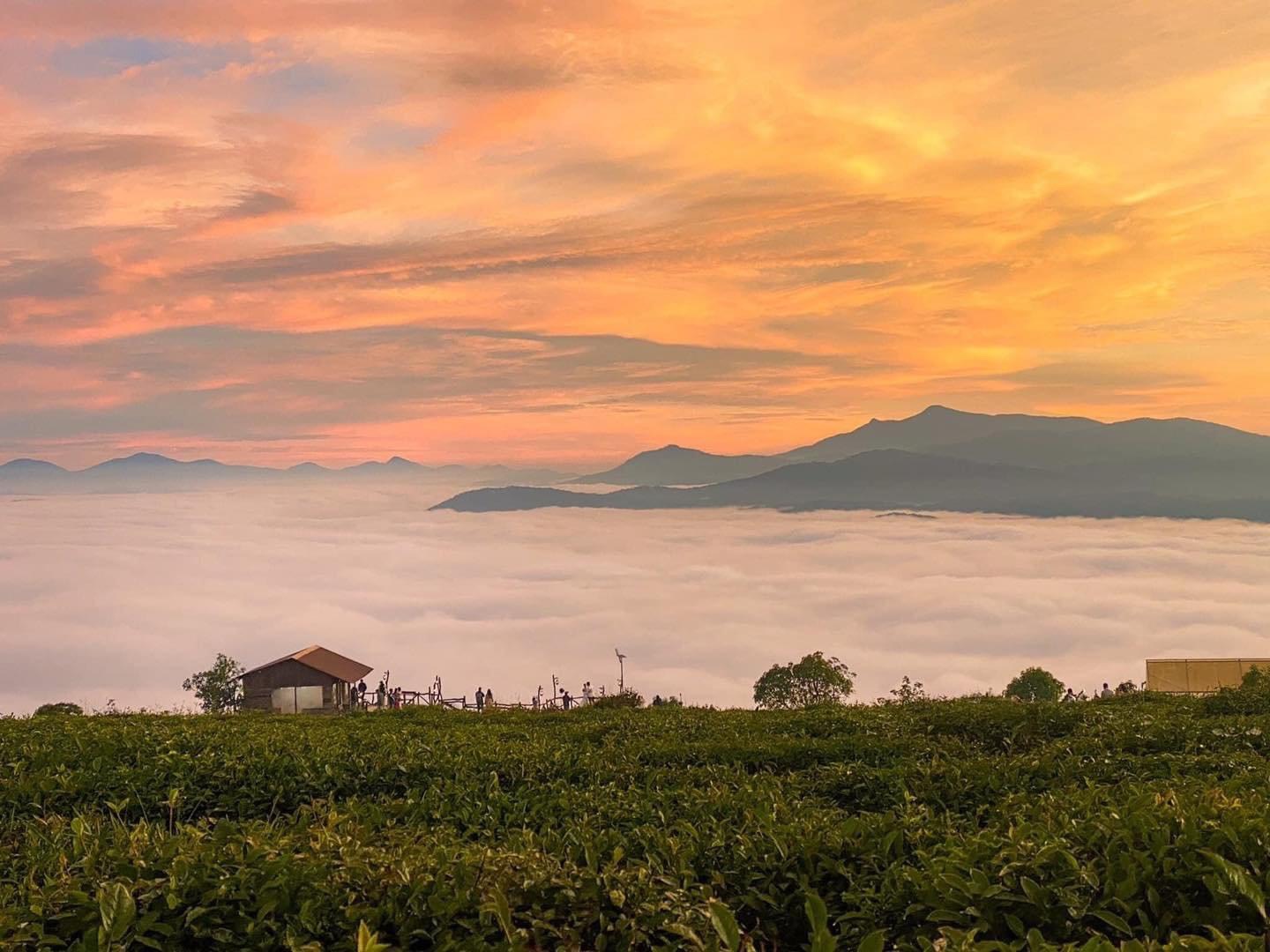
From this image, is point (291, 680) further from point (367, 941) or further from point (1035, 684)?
point (367, 941)

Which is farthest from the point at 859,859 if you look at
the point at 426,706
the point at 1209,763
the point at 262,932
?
the point at 426,706

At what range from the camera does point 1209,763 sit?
391 inches

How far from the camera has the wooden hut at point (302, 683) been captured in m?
42.8

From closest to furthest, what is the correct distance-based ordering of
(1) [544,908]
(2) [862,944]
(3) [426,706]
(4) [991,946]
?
(2) [862,944] → (4) [991,946] → (1) [544,908] → (3) [426,706]

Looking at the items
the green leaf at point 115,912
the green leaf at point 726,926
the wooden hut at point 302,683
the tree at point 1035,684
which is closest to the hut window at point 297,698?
the wooden hut at point 302,683

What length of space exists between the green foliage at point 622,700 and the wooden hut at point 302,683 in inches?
790

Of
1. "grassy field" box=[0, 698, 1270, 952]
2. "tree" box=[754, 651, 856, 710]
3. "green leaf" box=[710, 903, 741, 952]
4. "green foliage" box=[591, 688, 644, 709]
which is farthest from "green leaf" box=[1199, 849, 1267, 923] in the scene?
"tree" box=[754, 651, 856, 710]

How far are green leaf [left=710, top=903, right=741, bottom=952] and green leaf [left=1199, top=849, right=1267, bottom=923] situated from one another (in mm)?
2139

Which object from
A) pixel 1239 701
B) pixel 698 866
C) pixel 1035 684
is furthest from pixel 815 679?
pixel 698 866

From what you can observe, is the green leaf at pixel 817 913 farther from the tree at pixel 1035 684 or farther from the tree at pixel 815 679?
the tree at pixel 1035 684

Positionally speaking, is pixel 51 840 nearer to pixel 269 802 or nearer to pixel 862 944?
pixel 269 802

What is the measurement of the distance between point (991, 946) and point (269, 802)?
8176 mm

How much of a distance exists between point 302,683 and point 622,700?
72.9 feet

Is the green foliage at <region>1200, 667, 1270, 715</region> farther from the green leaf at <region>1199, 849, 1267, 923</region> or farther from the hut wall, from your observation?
the hut wall
